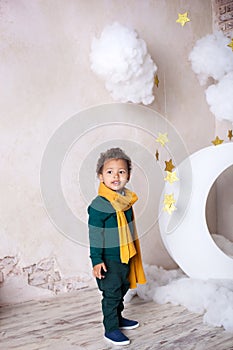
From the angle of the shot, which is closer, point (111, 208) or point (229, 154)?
point (111, 208)

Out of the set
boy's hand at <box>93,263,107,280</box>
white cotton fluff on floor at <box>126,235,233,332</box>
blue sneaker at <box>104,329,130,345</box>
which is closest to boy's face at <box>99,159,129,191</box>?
boy's hand at <box>93,263,107,280</box>

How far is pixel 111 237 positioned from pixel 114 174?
0.25 meters

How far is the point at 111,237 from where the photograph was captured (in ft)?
6.27

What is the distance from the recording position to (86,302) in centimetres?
236

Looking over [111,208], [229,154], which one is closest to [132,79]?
[229,154]

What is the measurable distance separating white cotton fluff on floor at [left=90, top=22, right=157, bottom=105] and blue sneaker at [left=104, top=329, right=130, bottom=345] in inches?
47.9

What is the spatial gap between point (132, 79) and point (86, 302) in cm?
115

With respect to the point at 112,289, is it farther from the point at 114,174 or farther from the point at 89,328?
the point at 114,174

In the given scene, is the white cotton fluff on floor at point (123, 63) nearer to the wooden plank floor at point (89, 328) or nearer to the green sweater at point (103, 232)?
the green sweater at point (103, 232)

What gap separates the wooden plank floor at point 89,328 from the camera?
183 centimetres

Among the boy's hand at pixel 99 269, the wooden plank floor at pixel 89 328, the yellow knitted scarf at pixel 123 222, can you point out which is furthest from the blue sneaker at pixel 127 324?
the boy's hand at pixel 99 269

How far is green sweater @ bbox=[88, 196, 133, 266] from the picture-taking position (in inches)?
Answer: 74.1

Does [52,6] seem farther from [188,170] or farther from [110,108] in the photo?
[188,170]

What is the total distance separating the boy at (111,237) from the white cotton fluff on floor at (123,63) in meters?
0.60
